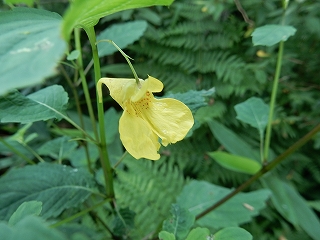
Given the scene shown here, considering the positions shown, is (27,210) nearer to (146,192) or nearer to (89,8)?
(89,8)

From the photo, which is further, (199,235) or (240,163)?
(240,163)

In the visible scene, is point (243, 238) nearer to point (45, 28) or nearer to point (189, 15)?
point (45, 28)

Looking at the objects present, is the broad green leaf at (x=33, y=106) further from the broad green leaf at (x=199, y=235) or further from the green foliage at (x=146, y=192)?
the green foliage at (x=146, y=192)

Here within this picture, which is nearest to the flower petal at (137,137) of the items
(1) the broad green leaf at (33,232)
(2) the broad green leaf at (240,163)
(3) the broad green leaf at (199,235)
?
(3) the broad green leaf at (199,235)

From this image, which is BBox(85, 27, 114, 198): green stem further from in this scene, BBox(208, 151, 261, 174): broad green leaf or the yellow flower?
BBox(208, 151, 261, 174): broad green leaf

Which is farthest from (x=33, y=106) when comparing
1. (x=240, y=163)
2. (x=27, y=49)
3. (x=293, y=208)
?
(x=293, y=208)

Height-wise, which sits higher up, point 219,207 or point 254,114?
point 254,114

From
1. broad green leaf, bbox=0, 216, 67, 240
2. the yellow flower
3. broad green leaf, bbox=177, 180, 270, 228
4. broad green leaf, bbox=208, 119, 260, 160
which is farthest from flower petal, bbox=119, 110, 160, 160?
broad green leaf, bbox=208, 119, 260, 160
